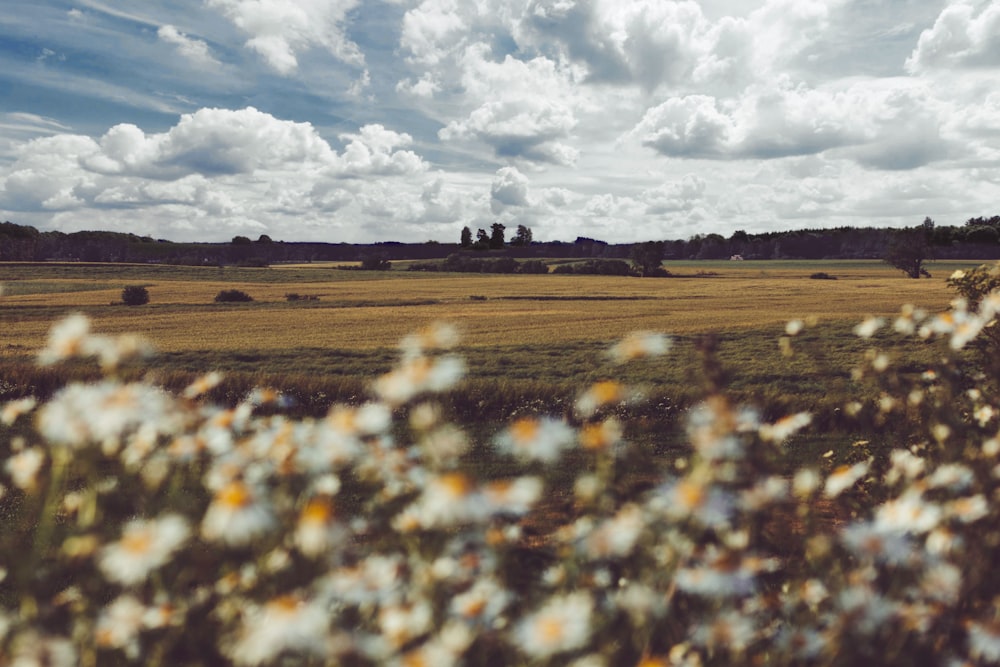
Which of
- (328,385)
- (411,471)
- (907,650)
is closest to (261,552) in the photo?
(411,471)

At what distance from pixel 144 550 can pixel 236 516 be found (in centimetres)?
24

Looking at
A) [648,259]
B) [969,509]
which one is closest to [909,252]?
[648,259]

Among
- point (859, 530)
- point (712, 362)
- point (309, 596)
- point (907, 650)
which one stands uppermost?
point (712, 362)

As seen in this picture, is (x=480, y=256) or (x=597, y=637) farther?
(x=480, y=256)

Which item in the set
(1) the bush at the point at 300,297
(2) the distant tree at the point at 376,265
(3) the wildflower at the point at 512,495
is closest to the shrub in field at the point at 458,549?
(3) the wildflower at the point at 512,495

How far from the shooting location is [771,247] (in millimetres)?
119000

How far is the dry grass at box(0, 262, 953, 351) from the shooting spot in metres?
29.7

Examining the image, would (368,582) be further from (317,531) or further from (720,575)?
(720,575)

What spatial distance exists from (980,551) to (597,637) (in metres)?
1.35

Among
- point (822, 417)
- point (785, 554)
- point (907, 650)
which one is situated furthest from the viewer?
point (822, 417)

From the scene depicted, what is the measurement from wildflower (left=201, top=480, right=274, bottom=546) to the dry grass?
24322 mm

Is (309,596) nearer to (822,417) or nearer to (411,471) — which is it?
(411,471)

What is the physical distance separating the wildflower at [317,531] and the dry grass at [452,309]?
79.8 ft

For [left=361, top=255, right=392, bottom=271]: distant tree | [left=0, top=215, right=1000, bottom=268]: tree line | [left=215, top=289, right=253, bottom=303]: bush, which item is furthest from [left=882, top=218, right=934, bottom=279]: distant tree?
[left=215, top=289, right=253, bottom=303]: bush
